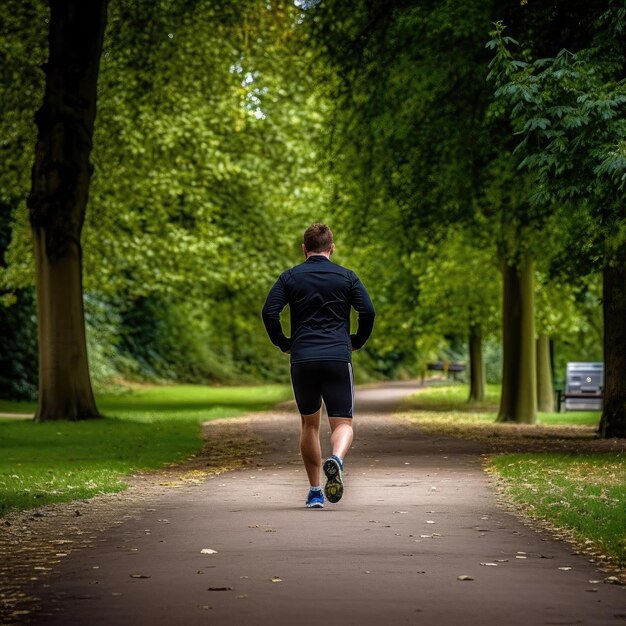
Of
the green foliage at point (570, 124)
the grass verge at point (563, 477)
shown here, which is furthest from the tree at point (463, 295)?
the green foliage at point (570, 124)

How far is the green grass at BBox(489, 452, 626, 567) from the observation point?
29.7 feet

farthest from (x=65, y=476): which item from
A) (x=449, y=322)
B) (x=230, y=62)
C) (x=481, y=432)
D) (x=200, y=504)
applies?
(x=449, y=322)

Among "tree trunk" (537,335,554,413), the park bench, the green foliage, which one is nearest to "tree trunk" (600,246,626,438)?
the green foliage

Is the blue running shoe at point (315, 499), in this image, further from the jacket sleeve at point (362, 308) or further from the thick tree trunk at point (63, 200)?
the thick tree trunk at point (63, 200)

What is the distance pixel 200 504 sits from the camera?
11281mm

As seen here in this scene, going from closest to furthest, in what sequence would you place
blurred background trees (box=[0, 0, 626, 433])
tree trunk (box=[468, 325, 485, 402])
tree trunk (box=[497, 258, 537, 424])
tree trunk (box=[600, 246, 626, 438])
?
blurred background trees (box=[0, 0, 626, 433]), tree trunk (box=[600, 246, 626, 438]), tree trunk (box=[497, 258, 537, 424]), tree trunk (box=[468, 325, 485, 402])

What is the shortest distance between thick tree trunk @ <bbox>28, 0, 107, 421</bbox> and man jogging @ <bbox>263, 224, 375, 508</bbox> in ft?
51.7

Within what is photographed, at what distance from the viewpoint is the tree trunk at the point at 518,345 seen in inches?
1123

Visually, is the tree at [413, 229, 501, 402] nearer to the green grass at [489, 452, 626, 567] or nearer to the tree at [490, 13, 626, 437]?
the green grass at [489, 452, 626, 567]

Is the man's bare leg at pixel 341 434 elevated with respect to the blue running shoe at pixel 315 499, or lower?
elevated

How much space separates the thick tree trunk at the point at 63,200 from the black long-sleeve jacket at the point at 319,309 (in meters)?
15.8

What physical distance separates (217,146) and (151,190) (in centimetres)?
285

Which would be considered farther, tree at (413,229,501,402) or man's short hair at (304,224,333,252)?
tree at (413,229,501,402)

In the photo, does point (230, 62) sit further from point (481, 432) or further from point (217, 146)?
point (481, 432)
